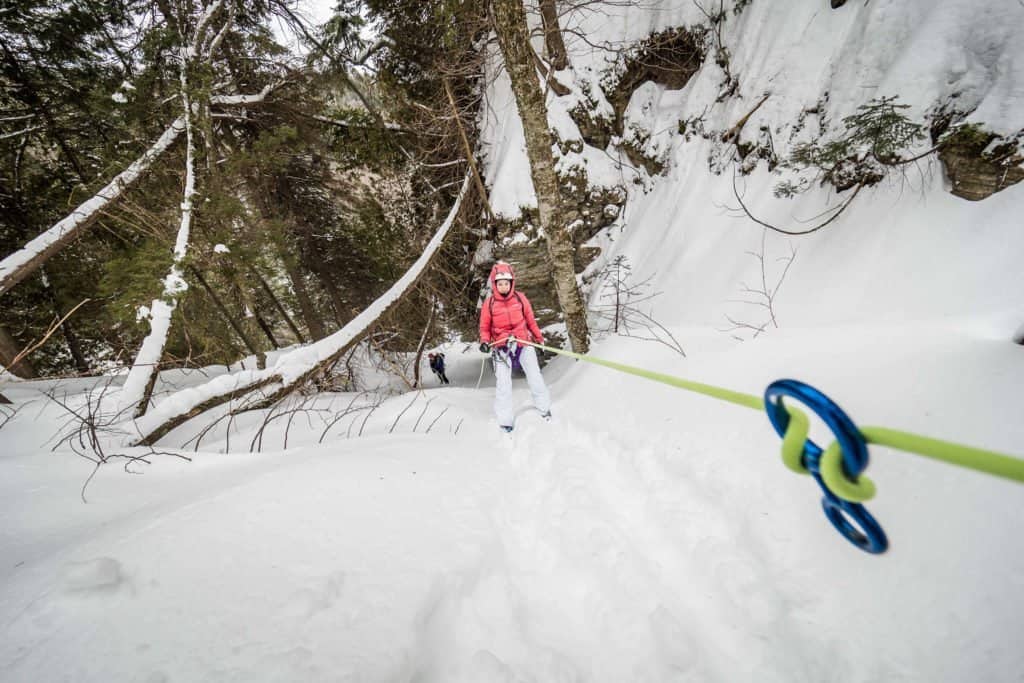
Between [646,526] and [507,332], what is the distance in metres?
2.87

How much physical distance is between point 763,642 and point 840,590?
0.40m

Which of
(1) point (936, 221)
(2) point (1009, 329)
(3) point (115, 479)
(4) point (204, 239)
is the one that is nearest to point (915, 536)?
(2) point (1009, 329)

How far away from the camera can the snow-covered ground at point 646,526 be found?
1.17 meters

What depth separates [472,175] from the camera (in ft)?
22.4

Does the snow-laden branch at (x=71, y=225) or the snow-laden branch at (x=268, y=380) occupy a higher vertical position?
the snow-laden branch at (x=71, y=225)

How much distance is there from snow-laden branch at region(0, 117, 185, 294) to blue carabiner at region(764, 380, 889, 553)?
769 centimetres

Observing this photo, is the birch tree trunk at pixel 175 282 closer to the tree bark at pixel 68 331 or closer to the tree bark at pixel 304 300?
the tree bark at pixel 304 300

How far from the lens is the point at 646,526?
204 centimetres

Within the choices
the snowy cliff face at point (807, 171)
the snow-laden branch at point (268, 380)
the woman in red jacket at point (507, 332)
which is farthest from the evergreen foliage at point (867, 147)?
the snow-laden branch at point (268, 380)

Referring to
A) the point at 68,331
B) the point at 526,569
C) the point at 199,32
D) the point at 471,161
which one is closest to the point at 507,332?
the point at 526,569

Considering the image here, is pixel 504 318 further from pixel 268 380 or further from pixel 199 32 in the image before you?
pixel 199 32

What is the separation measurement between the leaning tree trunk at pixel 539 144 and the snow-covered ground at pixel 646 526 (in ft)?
5.99

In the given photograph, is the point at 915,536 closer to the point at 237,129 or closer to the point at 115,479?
the point at 115,479

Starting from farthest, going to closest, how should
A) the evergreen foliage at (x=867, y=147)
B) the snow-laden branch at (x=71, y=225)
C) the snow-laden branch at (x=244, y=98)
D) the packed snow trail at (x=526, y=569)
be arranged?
the snow-laden branch at (x=244, y=98) < the snow-laden branch at (x=71, y=225) < the evergreen foliage at (x=867, y=147) < the packed snow trail at (x=526, y=569)
